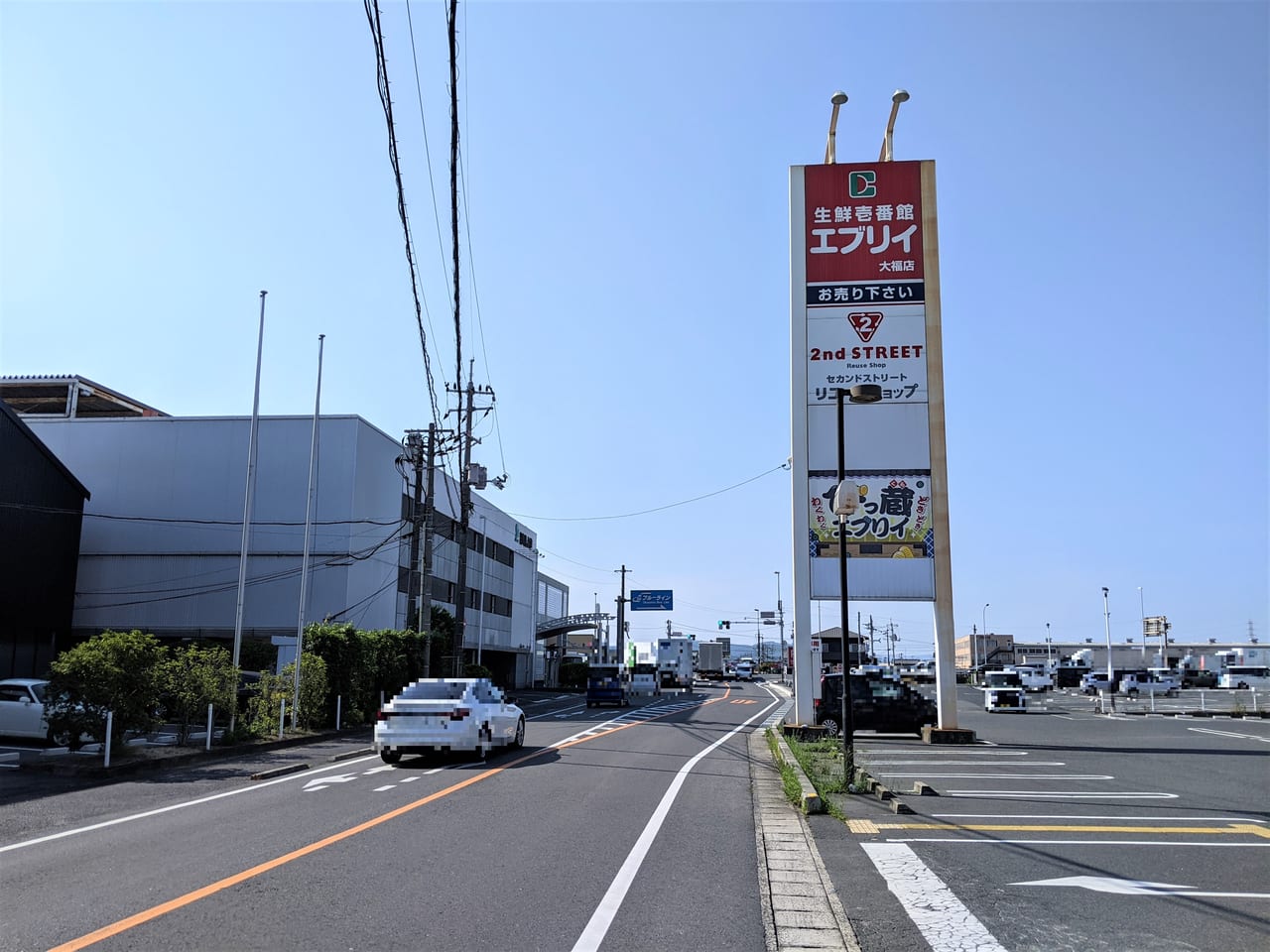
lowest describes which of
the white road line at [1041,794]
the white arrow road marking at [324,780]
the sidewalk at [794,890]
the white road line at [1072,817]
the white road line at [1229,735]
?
the white road line at [1229,735]

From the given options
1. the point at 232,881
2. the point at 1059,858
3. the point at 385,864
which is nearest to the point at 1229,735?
the point at 1059,858

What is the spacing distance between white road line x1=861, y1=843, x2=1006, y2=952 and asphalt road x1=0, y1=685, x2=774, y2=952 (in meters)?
1.14

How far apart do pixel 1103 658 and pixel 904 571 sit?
11206 cm

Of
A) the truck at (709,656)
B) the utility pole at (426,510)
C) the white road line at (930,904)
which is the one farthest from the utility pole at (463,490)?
the truck at (709,656)

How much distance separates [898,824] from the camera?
10273 millimetres

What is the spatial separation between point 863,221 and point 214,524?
33.3 metres

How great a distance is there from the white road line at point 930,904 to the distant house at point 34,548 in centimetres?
3680

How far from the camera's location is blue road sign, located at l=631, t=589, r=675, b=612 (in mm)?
82062

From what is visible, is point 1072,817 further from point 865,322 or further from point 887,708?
point 865,322

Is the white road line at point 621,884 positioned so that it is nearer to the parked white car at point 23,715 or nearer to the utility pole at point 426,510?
the parked white car at point 23,715

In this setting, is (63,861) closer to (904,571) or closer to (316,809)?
(316,809)

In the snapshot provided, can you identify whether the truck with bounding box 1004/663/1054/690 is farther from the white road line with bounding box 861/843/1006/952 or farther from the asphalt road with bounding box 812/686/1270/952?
the white road line with bounding box 861/843/1006/952

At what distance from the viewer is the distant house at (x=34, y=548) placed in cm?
3538

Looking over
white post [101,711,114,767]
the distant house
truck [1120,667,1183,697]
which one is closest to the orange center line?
white post [101,711,114,767]
